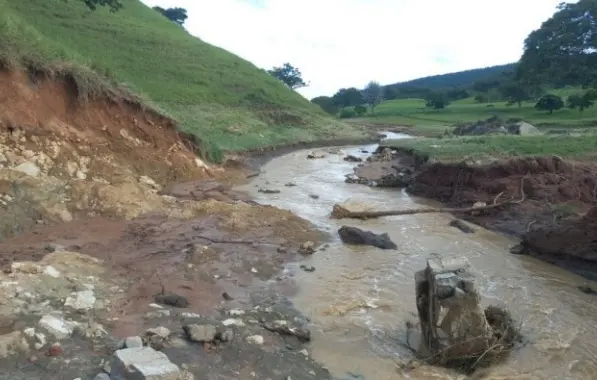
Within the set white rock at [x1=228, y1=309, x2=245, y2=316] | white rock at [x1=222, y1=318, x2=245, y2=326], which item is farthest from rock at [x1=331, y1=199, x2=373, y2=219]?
white rock at [x1=222, y1=318, x2=245, y2=326]

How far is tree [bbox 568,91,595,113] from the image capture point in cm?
4910

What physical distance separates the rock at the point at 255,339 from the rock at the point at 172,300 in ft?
4.22

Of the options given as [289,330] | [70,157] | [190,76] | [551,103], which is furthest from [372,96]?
[289,330]

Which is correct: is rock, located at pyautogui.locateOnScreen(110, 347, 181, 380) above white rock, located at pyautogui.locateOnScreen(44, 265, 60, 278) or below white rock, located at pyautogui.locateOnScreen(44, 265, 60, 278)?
below

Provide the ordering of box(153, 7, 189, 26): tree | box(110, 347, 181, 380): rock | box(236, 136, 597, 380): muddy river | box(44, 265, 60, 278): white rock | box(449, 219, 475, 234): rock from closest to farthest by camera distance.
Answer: box(110, 347, 181, 380): rock → box(236, 136, 597, 380): muddy river → box(44, 265, 60, 278): white rock → box(449, 219, 475, 234): rock → box(153, 7, 189, 26): tree

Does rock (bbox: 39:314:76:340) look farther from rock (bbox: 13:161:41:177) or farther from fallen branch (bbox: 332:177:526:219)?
fallen branch (bbox: 332:177:526:219)

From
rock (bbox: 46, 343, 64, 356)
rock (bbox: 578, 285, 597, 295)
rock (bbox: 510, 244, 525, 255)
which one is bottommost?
rock (bbox: 578, 285, 597, 295)

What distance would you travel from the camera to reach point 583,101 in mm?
50062

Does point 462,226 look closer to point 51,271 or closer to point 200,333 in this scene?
point 200,333

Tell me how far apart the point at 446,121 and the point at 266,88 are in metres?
25.8

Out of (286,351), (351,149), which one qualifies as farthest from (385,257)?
(351,149)

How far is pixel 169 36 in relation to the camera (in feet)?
174

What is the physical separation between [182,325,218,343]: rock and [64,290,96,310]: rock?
4.65 feet

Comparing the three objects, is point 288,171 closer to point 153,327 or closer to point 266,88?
point 153,327
